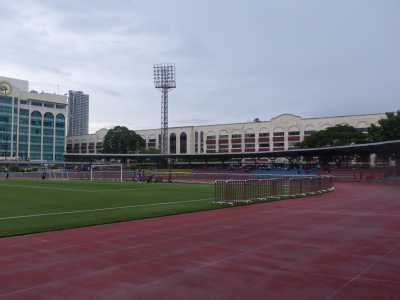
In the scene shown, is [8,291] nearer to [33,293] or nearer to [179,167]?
[33,293]

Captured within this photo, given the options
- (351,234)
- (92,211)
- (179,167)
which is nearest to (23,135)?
(179,167)

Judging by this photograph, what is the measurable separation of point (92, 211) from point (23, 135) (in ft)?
392

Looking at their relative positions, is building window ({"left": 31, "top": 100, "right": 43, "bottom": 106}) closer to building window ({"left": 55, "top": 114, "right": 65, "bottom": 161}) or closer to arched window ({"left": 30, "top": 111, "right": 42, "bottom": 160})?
arched window ({"left": 30, "top": 111, "right": 42, "bottom": 160})

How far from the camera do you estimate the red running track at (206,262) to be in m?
6.35

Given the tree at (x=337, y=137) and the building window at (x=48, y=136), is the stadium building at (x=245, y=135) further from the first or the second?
the building window at (x=48, y=136)

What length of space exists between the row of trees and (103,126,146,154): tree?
52356 millimetres

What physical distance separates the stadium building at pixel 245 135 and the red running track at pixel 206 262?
334ft

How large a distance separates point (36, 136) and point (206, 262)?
13168 centimetres

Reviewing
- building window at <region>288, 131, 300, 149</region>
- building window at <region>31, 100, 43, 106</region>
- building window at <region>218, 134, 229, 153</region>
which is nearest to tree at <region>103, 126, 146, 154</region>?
building window at <region>31, 100, 43, 106</region>

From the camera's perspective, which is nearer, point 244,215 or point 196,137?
point 244,215

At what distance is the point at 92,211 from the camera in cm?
1723

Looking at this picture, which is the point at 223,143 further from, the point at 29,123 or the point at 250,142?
the point at 29,123

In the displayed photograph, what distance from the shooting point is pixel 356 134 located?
8650cm

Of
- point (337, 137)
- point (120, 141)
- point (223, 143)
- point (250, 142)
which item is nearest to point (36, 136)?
point (120, 141)
